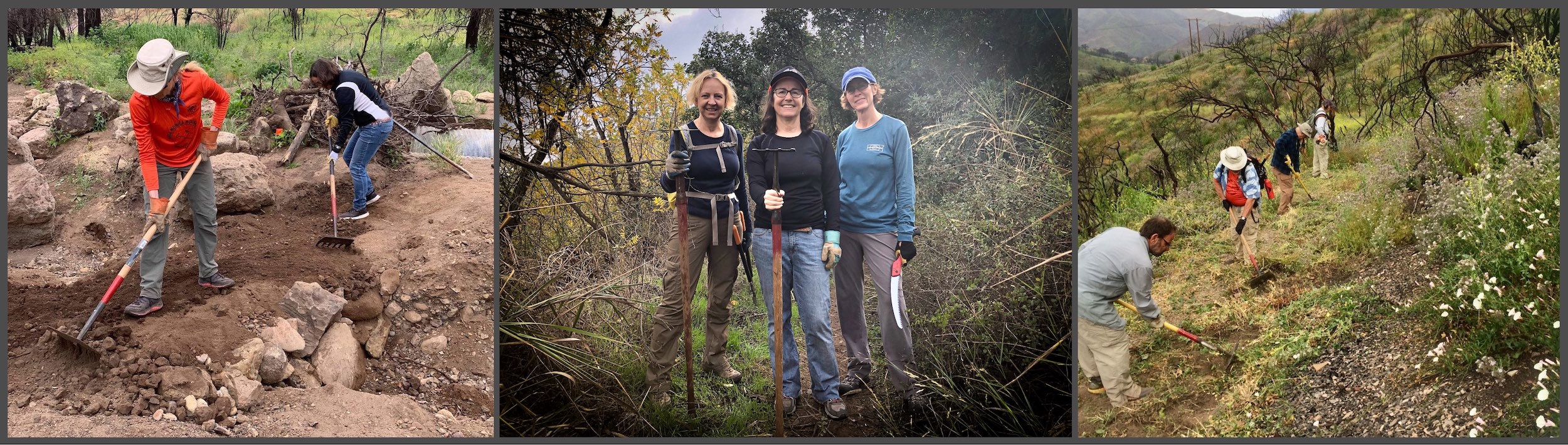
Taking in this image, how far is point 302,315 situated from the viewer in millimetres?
5445

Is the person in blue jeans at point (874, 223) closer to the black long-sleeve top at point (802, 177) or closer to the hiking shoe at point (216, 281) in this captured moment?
the black long-sleeve top at point (802, 177)

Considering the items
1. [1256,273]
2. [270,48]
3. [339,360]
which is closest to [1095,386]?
[1256,273]

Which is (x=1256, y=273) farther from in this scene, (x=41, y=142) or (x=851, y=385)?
(x=41, y=142)

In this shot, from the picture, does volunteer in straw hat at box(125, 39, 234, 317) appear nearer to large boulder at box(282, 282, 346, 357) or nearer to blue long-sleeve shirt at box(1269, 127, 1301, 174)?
large boulder at box(282, 282, 346, 357)

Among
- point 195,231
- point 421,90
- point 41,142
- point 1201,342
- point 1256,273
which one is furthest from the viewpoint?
point 421,90

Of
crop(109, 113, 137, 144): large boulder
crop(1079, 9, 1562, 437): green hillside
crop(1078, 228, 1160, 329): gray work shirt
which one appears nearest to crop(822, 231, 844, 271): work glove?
crop(1078, 228, 1160, 329): gray work shirt

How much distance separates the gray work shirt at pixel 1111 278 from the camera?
4.76 m

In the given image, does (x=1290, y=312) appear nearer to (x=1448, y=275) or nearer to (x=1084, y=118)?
(x=1448, y=275)

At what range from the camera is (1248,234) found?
519 cm

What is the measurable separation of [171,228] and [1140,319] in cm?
626

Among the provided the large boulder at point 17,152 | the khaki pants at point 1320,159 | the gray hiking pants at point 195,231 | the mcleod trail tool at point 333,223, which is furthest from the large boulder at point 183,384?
the khaki pants at point 1320,159

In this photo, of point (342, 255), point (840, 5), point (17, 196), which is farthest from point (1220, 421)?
point (17, 196)

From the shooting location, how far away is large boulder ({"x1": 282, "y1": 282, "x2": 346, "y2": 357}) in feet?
17.8

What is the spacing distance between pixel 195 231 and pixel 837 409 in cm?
407
